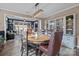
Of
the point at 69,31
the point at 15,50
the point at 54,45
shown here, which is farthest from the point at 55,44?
the point at 15,50

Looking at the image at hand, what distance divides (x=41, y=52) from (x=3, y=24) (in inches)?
39.3

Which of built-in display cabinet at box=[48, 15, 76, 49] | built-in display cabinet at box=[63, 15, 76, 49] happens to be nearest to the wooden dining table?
built-in display cabinet at box=[48, 15, 76, 49]

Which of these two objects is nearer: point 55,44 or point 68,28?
point 55,44

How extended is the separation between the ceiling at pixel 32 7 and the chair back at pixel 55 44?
50cm

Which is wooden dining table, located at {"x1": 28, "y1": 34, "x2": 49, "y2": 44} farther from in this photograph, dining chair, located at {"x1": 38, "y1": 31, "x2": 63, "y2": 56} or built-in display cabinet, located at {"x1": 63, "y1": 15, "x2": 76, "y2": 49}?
built-in display cabinet, located at {"x1": 63, "y1": 15, "x2": 76, "y2": 49}

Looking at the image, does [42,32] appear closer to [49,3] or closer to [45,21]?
[45,21]

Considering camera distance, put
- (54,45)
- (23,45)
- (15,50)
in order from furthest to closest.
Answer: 1. (23,45)
2. (15,50)
3. (54,45)

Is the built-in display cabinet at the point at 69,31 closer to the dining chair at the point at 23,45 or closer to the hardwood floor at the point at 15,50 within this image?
the hardwood floor at the point at 15,50

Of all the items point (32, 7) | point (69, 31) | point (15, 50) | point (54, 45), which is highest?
point (32, 7)

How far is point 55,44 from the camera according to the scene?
2143 mm

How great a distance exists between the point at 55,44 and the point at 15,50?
85 cm

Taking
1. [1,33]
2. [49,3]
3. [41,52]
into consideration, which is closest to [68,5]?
[49,3]

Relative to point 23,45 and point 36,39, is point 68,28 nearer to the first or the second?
point 36,39

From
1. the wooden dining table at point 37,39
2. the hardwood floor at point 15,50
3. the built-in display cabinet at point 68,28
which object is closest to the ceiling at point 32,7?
the built-in display cabinet at point 68,28
